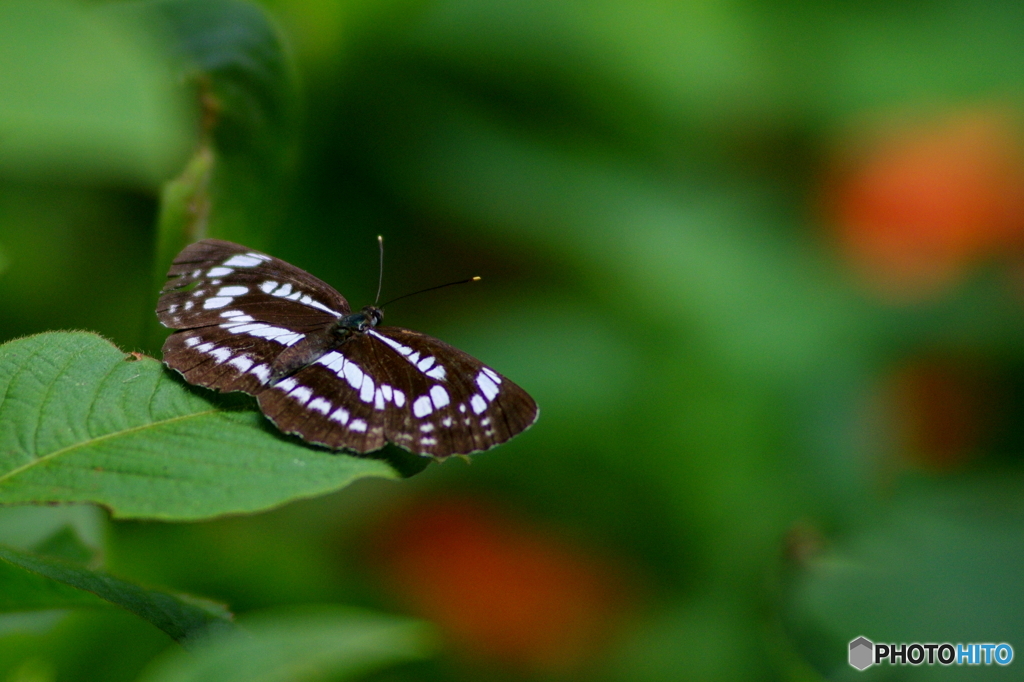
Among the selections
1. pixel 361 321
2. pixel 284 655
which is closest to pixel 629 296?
pixel 361 321

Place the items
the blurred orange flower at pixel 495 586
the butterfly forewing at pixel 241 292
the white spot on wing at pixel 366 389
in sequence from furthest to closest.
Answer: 1. the blurred orange flower at pixel 495 586
2. the butterfly forewing at pixel 241 292
3. the white spot on wing at pixel 366 389

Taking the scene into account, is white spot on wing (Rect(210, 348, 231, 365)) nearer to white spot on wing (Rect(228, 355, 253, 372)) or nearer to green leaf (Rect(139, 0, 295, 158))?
white spot on wing (Rect(228, 355, 253, 372))

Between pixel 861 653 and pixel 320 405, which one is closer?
pixel 320 405

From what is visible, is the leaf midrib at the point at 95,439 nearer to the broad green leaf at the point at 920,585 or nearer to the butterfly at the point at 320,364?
the butterfly at the point at 320,364

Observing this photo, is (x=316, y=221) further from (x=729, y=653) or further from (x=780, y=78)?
(x=780, y=78)

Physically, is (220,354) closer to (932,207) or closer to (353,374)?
(353,374)

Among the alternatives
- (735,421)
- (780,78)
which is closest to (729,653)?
(735,421)

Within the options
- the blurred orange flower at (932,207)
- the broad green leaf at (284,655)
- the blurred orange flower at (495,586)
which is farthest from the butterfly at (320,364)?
the blurred orange flower at (932,207)
